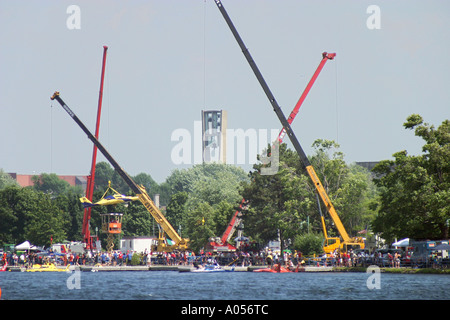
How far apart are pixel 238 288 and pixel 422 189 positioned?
16976mm

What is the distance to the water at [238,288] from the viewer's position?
149 ft

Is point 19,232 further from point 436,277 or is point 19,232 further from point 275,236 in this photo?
point 436,277

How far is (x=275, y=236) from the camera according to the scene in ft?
292

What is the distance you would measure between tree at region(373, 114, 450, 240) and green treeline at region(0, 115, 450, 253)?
7 centimetres

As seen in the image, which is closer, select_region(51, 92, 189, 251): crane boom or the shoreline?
the shoreline

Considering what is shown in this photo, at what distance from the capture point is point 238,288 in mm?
51281

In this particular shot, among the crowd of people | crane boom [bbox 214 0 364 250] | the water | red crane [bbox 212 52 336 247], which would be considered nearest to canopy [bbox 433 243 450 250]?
the water

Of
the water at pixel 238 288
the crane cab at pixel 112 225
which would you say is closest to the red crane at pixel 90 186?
the crane cab at pixel 112 225

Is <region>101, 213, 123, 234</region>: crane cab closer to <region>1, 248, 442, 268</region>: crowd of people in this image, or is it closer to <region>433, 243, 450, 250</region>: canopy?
<region>1, 248, 442, 268</region>: crowd of people

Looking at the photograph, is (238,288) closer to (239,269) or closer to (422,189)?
(422,189)

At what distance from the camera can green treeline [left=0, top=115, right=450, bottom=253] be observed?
60719 millimetres

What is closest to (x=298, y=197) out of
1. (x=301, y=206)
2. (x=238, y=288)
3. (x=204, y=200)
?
(x=301, y=206)

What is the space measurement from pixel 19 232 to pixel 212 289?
237ft
